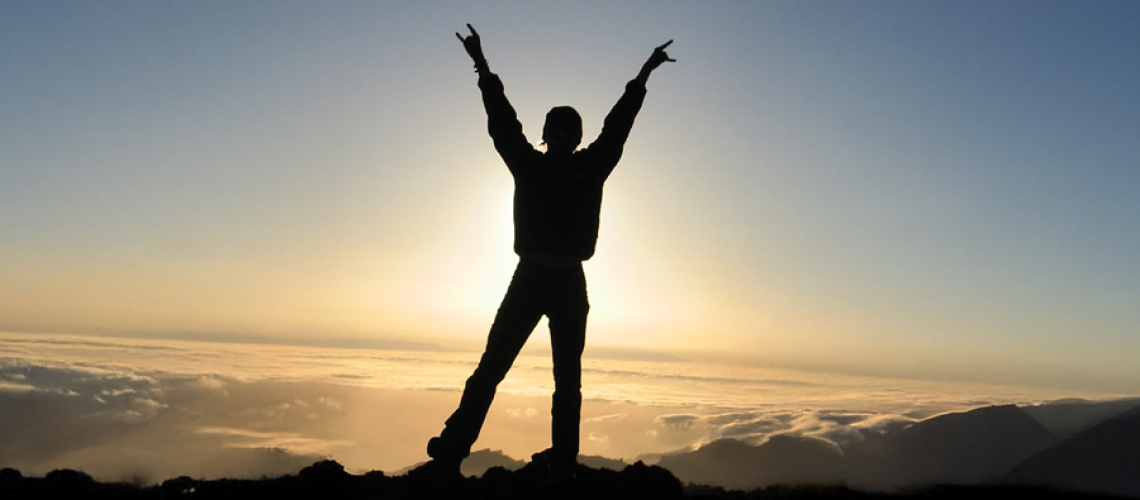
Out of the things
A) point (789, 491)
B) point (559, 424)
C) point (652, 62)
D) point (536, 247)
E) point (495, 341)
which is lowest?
point (789, 491)

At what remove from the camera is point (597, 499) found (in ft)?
23.6

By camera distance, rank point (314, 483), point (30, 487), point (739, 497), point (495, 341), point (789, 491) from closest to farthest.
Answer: point (30, 487) < point (314, 483) < point (495, 341) < point (739, 497) < point (789, 491)

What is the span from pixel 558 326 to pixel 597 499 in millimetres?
1832

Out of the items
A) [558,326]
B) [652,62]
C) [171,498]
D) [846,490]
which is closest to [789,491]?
[846,490]

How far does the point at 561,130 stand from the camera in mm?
8188

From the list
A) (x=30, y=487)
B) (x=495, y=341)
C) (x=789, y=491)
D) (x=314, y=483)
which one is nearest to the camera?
(x=30, y=487)

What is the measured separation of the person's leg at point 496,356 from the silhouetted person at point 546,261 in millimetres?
10

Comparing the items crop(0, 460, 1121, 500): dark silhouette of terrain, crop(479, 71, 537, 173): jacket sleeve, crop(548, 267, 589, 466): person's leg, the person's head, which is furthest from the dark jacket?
crop(0, 460, 1121, 500): dark silhouette of terrain

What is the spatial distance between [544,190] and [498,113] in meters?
0.95

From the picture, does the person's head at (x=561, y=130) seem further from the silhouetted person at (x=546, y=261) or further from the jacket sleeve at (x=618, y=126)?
the jacket sleeve at (x=618, y=126)

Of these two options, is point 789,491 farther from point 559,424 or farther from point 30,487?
point 30,487

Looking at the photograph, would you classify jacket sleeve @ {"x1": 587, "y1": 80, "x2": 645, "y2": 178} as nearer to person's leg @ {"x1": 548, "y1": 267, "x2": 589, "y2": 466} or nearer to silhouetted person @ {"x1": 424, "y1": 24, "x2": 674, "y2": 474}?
silhouetted person @ {"x1": 424, "y1": 24, "x2": 674, "y2": 474}

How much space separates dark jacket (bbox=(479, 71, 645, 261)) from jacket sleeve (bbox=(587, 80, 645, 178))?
17cm

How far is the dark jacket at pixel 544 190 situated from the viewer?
7867 millimetres
